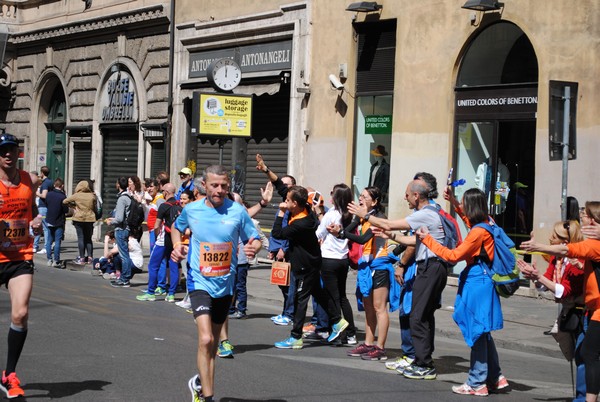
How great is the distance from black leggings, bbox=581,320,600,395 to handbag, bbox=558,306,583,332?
43 cm

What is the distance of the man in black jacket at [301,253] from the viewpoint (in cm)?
1146

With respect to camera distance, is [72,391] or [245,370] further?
[245,370]

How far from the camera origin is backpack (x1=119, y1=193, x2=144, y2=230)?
56.3 ft

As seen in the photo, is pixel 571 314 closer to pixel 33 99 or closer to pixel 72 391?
pixel 72 391

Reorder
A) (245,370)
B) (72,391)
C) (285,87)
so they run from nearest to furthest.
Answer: (72,391) → (245,370) → (285,87)

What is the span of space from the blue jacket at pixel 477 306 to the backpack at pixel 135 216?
29.2ft

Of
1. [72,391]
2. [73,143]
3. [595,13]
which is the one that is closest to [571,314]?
[72,391]

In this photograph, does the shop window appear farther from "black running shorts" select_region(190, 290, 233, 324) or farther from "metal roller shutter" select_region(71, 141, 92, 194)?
"black running shorts" select_region(190, 290, 233, 324)

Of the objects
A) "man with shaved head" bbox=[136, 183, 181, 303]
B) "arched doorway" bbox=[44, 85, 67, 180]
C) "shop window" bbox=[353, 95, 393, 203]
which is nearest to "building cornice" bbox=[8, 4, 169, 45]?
"arched doorway" bbox=[44, 85, 67, 180]

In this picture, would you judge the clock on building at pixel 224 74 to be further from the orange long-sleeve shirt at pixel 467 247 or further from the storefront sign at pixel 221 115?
the orange long-sleeve shirt at pixel 467 247

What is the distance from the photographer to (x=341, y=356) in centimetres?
1108

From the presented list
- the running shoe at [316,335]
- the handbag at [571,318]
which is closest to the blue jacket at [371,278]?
the running shoe at [316,335]

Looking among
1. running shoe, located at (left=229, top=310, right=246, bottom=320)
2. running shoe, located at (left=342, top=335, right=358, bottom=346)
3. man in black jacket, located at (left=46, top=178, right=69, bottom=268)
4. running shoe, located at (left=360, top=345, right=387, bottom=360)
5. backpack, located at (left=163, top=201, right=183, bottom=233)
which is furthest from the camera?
man in black jacket, located at (left=46, top=178, right=69, bottom=268)

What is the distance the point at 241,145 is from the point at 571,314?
55.0 feet
